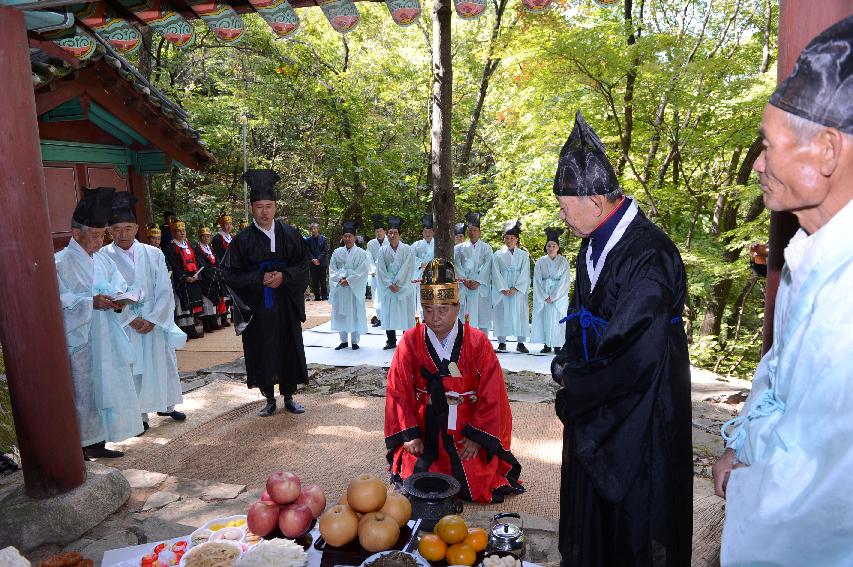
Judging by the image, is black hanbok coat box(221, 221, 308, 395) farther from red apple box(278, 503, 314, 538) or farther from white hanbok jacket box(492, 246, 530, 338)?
white hanbok jacket box(492, 246, 530, 338)

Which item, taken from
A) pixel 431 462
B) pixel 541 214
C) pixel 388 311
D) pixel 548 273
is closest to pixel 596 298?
pixel 431 462

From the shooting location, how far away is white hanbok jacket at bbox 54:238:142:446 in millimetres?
4867

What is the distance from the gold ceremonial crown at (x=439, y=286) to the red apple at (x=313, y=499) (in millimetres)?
1420

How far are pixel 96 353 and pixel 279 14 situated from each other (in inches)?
133

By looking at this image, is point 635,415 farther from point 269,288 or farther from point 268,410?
point 268,410

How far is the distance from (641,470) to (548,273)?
7.63 metres

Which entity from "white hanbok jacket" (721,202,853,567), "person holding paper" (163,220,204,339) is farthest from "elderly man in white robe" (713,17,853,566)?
"person holding paper" (163,220,204,339)

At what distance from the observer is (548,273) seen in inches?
390

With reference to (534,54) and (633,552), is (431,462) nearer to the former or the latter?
(633,552)

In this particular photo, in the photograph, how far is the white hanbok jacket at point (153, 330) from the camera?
5.61m

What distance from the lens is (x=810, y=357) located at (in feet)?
4.35

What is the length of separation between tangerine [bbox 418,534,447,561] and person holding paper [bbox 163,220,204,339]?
9.50 metres

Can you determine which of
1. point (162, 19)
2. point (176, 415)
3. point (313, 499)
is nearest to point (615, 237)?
point (313, 499)

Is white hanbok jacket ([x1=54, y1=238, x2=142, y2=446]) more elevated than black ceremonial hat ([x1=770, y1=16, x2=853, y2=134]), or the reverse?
black ceremonial hat ([x1=770, y1=16, x2=853, y2=134])
